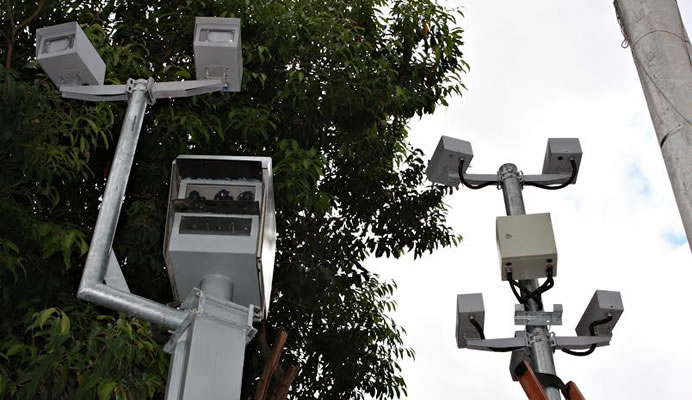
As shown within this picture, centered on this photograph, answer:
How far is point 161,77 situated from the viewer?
5301mm

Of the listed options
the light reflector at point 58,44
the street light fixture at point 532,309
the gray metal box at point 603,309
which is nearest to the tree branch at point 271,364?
the street light fixture at point 532,309

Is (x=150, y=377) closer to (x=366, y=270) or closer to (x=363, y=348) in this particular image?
(x=363, y=348)

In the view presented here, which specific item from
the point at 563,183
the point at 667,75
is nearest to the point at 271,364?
the point at 563,183

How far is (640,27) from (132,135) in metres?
2.03

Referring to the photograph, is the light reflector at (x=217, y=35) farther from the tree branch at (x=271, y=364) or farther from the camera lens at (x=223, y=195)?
the tree branch at (x=271, y=364)

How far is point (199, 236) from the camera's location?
2.29 metres

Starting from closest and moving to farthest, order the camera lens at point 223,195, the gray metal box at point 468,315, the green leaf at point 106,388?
the camera lens at point 223,195, the green leaf at point 106,388, the gray metal box at point 468,315

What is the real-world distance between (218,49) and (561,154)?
2170 millimetres

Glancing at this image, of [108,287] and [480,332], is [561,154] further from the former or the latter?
[108,287]

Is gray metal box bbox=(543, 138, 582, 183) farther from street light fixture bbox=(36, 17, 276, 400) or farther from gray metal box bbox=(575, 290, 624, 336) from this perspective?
street light fixture bbox=(36, 17, 276, 400)

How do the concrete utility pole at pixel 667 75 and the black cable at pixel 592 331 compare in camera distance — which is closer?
the concrete utility pole at pixel 667 75

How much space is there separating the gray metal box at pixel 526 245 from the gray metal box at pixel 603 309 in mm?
241

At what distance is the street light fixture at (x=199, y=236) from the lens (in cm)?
211

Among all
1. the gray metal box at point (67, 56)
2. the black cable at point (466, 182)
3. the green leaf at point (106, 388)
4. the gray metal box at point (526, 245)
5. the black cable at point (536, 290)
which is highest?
the black cable at point (466, 182)
